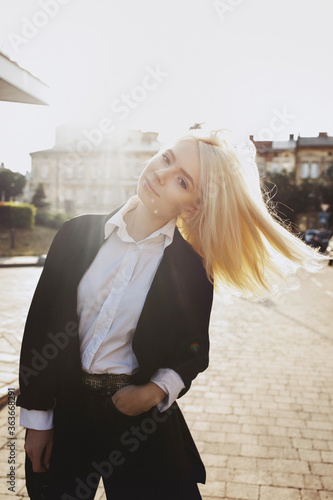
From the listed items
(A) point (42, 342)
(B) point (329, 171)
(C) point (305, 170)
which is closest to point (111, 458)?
(A) point (42, 342)

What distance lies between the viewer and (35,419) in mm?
1826

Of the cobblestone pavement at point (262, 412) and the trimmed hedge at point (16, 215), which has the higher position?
the cobblestone pavement at point (262, 412)

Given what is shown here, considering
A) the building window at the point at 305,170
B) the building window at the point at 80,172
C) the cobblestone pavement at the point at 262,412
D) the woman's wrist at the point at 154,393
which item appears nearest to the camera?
the woman's wrist at the point at 154,393

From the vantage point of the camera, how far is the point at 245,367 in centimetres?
622

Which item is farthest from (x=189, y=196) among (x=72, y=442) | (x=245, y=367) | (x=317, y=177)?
(x=317, y=177)

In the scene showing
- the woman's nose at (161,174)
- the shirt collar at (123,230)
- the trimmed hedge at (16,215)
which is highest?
the woman's nose at (161,174)

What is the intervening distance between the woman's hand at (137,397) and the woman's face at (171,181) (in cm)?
69

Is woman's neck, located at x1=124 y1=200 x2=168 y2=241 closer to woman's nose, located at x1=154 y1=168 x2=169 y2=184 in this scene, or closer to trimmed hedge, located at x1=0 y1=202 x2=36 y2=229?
woman's nose, located at x1=154 y1=168 x2=169 y2=184

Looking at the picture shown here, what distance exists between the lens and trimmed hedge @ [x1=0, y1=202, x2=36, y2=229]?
27.7m

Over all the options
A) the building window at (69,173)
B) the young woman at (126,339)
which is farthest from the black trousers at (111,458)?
the building window at (69,173)

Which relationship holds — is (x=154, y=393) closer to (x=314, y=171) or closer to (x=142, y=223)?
(x=142, y=223)

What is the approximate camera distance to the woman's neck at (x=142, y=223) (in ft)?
6.45

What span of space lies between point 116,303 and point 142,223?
1.18ft

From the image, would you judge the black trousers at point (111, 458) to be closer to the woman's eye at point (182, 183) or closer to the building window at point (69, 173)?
the woman's eye at point (182, 183)
